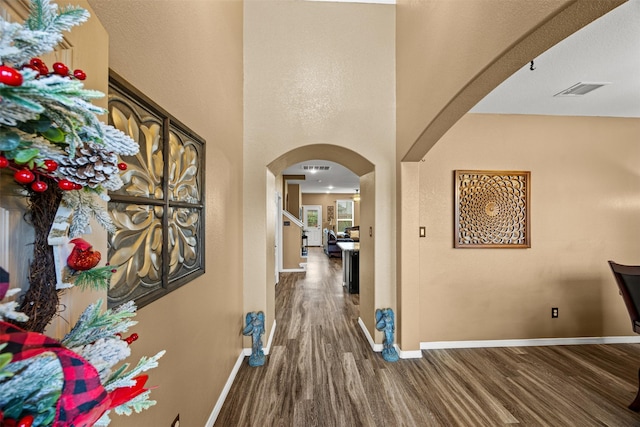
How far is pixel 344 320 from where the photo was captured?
3.74 meters

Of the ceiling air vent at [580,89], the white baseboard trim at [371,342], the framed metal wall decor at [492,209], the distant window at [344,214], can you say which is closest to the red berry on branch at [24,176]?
the white baseboard trim at [371,342]

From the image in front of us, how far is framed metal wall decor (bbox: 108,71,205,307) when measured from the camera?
1.02m

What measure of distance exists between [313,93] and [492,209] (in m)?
2.53

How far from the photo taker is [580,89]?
2.56 m

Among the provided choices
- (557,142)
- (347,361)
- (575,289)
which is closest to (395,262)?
(347,361)

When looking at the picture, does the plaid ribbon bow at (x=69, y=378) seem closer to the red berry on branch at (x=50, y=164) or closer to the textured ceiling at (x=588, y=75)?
the red berry on branch at (x=50, y=164)

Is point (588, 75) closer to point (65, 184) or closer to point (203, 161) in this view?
point (203, 161)

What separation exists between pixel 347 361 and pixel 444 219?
6.44ft

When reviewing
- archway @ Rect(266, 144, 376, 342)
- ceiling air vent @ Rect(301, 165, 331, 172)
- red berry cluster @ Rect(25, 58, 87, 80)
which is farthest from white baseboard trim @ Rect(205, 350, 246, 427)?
ceiling air vent @ Rect(301, 165, 331, 172)

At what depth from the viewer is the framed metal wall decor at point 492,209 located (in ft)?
10.00

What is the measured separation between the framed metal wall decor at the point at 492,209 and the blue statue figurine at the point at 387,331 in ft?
3.91

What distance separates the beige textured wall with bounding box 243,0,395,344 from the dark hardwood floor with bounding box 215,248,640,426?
0.71 m

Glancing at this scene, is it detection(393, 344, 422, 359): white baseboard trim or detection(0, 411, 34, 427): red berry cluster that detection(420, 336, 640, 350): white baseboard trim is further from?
detection(0, 411, 34, 427): red berry cluster

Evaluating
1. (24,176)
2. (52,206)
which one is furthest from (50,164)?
(52,206)
